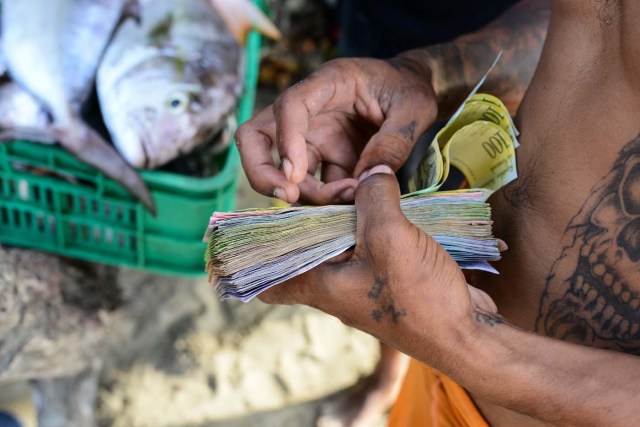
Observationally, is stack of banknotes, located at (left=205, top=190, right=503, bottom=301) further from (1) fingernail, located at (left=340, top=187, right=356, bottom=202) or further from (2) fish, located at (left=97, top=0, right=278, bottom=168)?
(2) fish, located at (left=97, top=0, right=278, bottom=168)

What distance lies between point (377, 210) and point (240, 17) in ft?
4.71

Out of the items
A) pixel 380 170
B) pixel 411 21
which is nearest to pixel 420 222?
pixel 380 170

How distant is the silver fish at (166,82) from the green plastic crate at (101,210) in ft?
0.42

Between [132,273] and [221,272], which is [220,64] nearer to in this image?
[132,273]

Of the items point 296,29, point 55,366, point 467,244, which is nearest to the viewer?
point 467,244

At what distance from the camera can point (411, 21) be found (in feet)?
6.88

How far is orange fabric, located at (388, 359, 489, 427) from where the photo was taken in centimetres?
117

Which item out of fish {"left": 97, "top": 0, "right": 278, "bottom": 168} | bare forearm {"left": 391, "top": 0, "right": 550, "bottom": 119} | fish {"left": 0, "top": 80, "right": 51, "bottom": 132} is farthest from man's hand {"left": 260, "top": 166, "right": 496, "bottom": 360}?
fish {"left": 0, "top": 80, "right": 51, "bottom": 132}

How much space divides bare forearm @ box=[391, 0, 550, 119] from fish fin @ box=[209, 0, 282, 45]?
0.84m

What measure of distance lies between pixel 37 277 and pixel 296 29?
2.19 metres

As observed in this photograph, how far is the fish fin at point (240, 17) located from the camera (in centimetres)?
209

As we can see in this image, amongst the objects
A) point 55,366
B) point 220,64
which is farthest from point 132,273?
point 220,64

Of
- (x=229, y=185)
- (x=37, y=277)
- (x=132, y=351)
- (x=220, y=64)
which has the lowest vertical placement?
(x=132, y=351)

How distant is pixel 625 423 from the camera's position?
0.82 m
